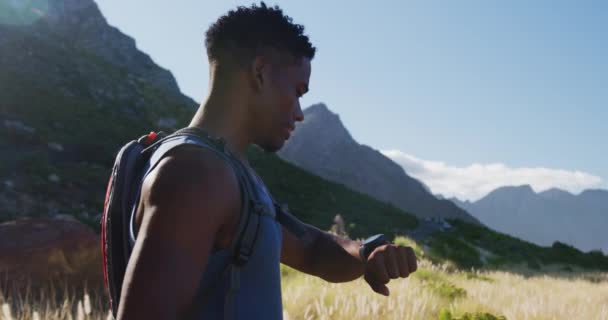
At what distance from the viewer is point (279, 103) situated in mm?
1795

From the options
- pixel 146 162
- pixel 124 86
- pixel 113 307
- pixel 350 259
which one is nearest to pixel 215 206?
pixel 146 162

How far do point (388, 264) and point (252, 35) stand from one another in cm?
104

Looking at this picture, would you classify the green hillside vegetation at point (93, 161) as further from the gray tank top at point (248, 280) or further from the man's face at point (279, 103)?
the gray tank top at point (248, 280)

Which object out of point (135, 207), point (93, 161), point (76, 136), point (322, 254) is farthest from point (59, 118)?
point (135, 207)

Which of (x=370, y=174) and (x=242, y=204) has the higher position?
(x=370, y=174)

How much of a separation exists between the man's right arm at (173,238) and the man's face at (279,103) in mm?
540

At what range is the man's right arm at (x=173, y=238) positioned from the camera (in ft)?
4.00

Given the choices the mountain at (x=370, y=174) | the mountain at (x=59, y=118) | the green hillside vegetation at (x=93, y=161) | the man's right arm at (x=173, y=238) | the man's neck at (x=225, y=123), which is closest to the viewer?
the man's right arm at (x=173, y=238)

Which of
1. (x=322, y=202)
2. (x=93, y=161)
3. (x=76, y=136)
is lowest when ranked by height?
(x=93, y=161)

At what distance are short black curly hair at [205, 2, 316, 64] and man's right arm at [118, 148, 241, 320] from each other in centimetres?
66

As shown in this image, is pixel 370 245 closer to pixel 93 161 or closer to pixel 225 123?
pixel 225 123

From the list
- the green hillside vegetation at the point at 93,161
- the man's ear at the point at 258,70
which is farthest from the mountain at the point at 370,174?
the man's ear at the point at 258,70

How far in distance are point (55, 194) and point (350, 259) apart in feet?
46.5

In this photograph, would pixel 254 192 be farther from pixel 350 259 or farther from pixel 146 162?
pixel 350 259
